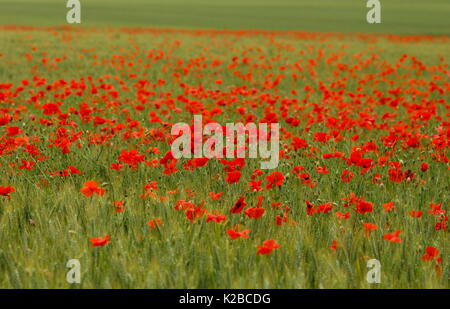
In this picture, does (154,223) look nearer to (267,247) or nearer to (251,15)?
(267,247)

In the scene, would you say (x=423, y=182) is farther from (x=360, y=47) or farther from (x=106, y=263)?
(x=360, y=47)

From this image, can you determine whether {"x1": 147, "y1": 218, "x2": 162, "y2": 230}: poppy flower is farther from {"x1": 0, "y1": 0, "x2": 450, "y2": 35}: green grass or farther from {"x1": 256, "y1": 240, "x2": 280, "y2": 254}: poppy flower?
{"x1": 0, "y1": 0, "x2": 450, "y2": 35}: green grass

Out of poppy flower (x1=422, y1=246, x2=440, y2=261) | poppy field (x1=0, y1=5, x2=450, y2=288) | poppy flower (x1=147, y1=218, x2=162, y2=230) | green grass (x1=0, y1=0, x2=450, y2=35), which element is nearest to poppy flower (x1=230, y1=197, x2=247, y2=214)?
poppy field (x1=0, y1=5, x2=450, y2=288)

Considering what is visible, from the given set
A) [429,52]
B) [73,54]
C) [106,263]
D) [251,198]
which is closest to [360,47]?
[429,52]

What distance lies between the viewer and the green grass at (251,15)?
34.8 meters

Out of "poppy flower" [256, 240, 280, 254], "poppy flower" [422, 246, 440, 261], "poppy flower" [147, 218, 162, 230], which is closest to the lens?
"poppy flower" [256, 240, 280, 254]

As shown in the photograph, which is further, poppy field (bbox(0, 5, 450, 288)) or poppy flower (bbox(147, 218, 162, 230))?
poppy flower (bbox(147, 218, 162, 230))

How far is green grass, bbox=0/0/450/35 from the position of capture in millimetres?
34797

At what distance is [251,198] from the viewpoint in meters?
3.85

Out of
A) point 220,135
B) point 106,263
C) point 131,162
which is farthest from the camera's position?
point 220,135

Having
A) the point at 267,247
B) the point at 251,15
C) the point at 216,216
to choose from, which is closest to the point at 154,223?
the point at 216,216

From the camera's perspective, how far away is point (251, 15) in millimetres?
42938

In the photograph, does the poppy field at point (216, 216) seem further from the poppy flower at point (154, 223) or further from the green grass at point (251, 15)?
the green grass at point (251, 15)
